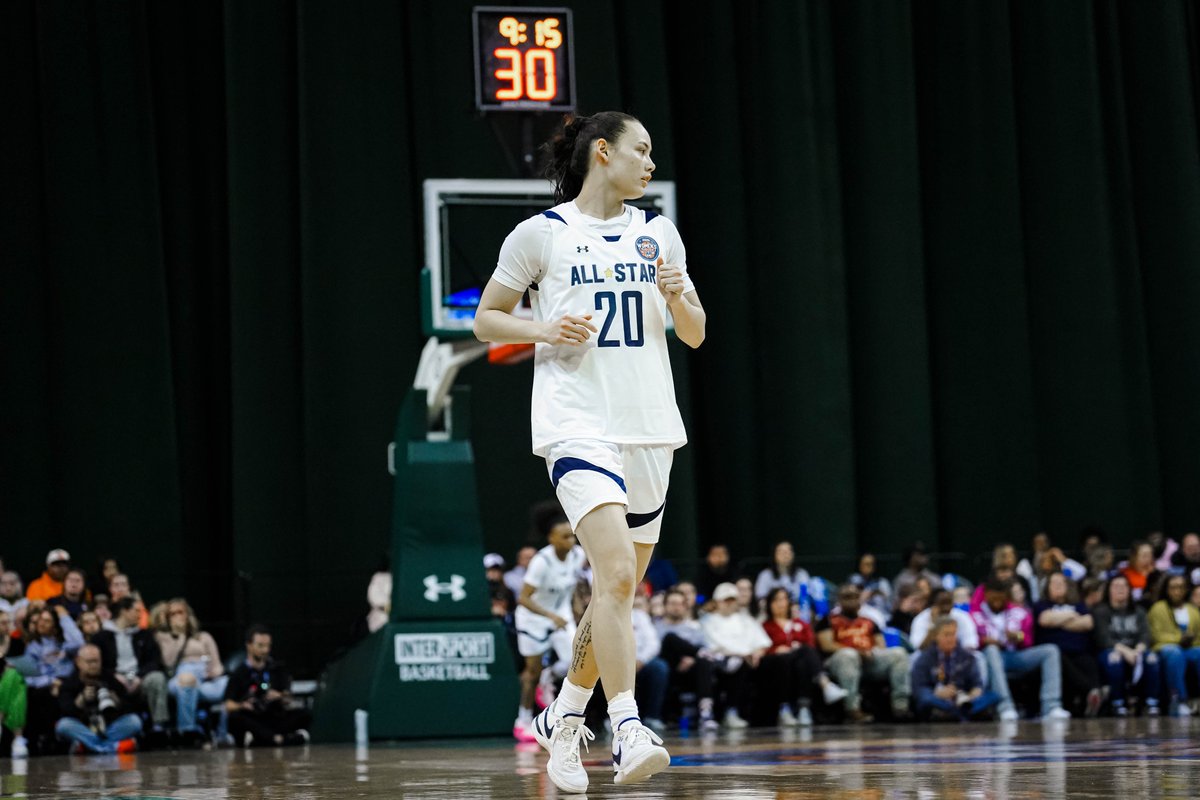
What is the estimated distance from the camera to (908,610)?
15039mm

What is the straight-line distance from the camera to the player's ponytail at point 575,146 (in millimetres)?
5824

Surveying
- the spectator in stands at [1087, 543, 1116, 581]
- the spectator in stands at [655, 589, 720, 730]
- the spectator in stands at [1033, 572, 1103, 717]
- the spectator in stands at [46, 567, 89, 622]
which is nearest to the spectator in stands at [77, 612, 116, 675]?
the spectator in stands at [46, 567, 89, 622]

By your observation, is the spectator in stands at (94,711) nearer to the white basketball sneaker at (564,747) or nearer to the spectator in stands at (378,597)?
the spectator in stands at (378,597)

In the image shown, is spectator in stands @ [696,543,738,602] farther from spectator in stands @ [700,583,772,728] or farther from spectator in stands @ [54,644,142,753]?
spectator in stands @ [54,644,142,753]

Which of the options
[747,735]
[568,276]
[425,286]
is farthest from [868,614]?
[568,276]

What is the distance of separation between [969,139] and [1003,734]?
1160cm

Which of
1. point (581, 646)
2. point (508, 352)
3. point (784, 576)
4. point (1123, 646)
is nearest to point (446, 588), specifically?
point (508, 352)

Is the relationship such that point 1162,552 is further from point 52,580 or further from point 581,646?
point 581,646

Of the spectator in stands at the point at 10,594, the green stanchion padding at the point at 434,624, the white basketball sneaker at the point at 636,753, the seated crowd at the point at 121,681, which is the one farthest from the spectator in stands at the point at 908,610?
the white basketball sneaker at the point at 636,753

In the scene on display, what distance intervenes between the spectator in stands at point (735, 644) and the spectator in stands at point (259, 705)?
3.46 meters

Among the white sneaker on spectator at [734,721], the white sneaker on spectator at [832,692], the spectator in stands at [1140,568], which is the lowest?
the white sneaker on spectator at [734,721]

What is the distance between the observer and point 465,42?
18.4m

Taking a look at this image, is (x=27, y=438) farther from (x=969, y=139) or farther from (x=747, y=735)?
(x=969, y=139)

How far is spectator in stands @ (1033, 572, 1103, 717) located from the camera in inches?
552
